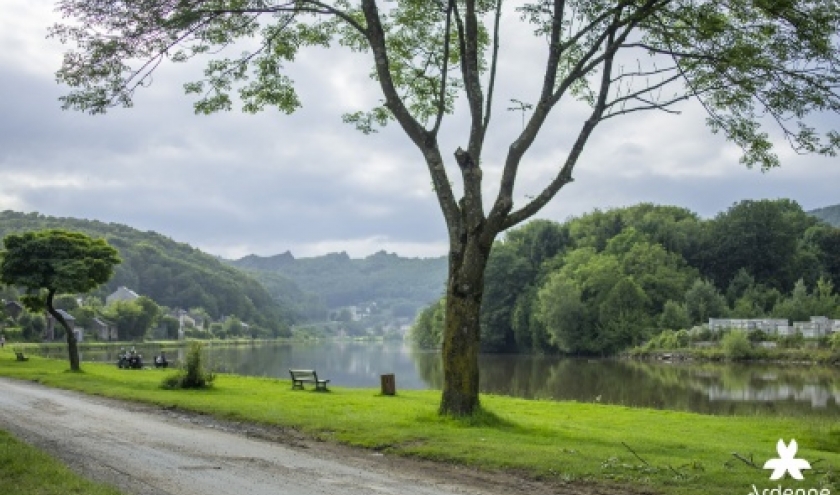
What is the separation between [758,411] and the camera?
32.1m

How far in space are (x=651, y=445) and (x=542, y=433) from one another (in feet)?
7.77

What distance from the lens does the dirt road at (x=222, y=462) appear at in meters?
10.3

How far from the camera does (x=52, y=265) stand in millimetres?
36844

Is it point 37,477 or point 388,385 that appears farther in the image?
point 388,385

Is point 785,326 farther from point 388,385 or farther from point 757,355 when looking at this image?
point 388,385

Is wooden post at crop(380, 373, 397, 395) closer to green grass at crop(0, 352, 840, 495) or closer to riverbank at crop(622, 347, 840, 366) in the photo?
green grass at crop(0, 352, 840, 495)

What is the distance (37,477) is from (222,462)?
9.46 feet

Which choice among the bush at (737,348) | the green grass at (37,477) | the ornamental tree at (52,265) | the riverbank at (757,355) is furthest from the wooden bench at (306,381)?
the bush at (737,348)

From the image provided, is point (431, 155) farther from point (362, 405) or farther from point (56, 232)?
point (56, 232)

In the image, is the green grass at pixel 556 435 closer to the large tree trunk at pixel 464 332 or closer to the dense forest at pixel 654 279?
the large tree trunk at pixel 464 332

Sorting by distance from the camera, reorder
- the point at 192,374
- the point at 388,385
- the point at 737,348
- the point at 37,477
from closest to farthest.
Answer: the point at 37,477 < the point at 192,374 < the point at 388,385 < the point at 737,348

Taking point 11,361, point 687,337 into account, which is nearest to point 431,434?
point 11,361

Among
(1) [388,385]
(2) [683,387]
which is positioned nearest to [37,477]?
(1) [388,385]

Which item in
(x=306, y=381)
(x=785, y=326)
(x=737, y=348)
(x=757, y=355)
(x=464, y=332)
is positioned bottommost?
(x=757, y=355)
